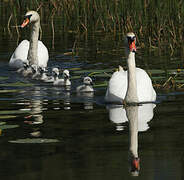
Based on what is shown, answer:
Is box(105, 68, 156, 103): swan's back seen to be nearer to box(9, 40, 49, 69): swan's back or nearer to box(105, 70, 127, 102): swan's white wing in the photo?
box(105, 70, 127, 102): swan's white wing

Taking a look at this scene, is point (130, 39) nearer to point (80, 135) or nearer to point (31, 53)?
point (80, 135)

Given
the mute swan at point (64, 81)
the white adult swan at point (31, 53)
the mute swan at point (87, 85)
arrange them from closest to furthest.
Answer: the mute swan at point (87, 85) → the mute swan at point (64, 81) → the white adult swan at point (31, 53)

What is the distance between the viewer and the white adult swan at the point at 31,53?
1747 centimetres

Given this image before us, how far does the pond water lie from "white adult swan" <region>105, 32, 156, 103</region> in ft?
0.70

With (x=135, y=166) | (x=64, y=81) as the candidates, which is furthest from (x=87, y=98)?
(x=135, y=166)

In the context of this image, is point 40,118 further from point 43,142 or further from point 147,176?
point 147,176

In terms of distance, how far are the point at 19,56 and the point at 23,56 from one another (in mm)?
262

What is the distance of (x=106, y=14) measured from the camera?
19.7 metres

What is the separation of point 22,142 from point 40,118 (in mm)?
1691

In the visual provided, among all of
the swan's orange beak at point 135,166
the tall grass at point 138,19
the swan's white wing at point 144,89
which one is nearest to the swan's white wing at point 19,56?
the tall grass at point 138,19

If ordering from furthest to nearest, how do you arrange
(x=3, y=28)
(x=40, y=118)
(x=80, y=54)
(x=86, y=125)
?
1. (x=3, y=28)
2. (x=80, y=54)
3. (x=40, y=118)
4. (x=86, y=125)

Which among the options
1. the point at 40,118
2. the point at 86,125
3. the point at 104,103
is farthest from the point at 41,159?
the point at 104,103

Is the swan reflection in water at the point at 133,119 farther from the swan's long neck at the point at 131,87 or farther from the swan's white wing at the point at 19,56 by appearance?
the swan's white wing at the point at 19,56

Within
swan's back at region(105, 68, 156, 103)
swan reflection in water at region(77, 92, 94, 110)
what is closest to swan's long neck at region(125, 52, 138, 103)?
swan's back at region(105, 68, 156, 103)
